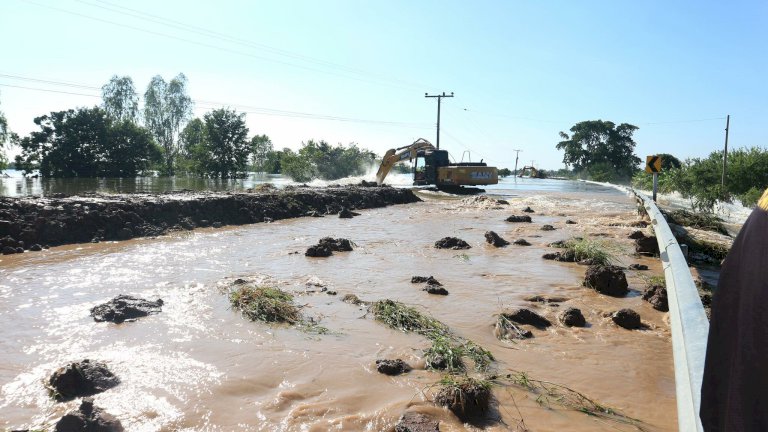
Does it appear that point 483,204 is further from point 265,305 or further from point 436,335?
point 436,335

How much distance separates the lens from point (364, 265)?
31.8 ft

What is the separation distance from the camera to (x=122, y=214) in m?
13.1

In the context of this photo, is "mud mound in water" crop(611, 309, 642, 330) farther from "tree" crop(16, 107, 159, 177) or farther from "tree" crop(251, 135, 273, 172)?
"tree" crop(251, 135, 273, 172)

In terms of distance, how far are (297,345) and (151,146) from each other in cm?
4995

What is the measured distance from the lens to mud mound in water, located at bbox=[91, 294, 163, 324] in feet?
19.2

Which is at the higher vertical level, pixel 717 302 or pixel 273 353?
pixel 717 302

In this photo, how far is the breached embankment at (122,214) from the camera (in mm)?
11219

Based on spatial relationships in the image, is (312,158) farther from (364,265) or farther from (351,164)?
(364,265)

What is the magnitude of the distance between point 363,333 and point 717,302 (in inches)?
188

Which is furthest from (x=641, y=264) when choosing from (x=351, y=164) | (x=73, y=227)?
(x=351, y=164)

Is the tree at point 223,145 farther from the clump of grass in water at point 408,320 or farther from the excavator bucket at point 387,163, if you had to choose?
the clump of grass in water at point 408,320

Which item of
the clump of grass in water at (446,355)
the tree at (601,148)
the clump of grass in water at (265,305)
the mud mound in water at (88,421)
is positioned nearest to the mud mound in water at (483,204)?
the clump of grass in water at (265,305)

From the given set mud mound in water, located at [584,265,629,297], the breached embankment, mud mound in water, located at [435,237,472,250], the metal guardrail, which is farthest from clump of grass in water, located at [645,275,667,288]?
the breached embankment

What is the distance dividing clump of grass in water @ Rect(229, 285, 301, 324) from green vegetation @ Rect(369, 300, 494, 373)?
1.05 meters
